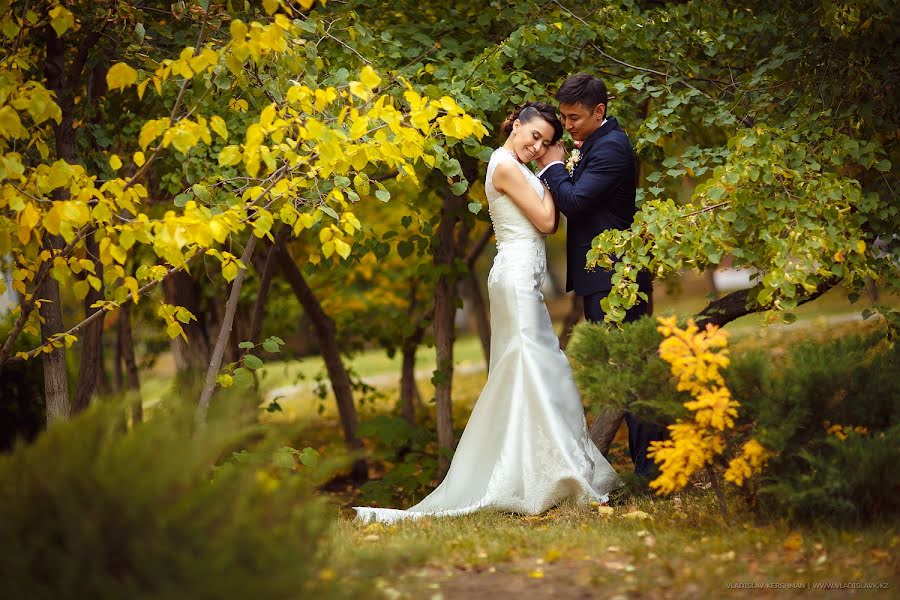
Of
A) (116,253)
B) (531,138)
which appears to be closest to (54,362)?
(116,253)

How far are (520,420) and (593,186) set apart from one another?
131cm

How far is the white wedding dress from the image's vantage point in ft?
15.5

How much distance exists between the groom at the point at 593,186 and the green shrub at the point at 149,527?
8.56 ft

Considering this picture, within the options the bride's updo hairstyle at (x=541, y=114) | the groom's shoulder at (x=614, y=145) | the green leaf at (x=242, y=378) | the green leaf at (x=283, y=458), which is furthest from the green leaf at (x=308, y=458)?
the groom's shoulder at (x=614, y=145)

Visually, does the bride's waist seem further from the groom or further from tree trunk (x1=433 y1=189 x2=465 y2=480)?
tree trunk (x1=433 y1=189 x2=465 y2=480)

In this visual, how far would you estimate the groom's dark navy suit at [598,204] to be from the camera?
15.8 feet

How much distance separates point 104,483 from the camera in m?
2.45

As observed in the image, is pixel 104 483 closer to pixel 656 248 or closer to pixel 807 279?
Result: pixel 656 248

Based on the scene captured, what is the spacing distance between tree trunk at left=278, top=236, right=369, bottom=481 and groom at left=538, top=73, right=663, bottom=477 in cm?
311

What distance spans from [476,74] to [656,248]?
164 centimetres

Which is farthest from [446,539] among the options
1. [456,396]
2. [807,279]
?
[456,396]

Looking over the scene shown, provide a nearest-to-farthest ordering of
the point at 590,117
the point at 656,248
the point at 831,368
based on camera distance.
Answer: the point at 831,368 < the point at 656,248 < the point at 590,117

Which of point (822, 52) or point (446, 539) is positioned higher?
point (822, 52)

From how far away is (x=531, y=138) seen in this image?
4934 millimetres
